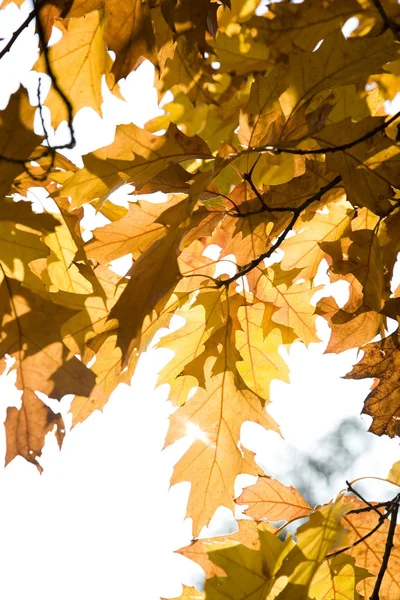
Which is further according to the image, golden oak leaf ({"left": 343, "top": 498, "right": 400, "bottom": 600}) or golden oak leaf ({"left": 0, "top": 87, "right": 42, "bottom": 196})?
golden oak leaf ({"left": 343, "top": 498, "right": 400, "bottom": 600})

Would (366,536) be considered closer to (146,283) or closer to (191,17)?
(146,283)

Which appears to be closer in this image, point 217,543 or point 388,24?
point 388,24

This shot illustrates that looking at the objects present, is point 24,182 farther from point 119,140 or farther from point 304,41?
point 304,41

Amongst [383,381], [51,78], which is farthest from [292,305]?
[51,78]

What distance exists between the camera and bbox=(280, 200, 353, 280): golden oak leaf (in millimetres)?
1096

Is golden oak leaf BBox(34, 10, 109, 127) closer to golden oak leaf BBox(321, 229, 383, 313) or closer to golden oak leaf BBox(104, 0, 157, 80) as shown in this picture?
golden oak leaf BBox(104, 0, 157, 80)

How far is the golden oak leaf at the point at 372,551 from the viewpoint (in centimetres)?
109

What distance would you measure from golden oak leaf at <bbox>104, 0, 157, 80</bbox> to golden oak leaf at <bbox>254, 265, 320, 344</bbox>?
1.36 feet

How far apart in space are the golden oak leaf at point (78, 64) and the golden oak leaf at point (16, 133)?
10.6 inches

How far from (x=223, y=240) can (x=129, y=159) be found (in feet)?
1.24

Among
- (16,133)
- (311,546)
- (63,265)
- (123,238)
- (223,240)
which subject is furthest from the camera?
(223,240)

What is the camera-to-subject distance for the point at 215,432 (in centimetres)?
111

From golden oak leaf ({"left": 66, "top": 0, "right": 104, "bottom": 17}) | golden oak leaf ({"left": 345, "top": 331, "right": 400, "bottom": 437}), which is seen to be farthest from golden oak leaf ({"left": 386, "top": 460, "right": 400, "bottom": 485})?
golden oak leaf ({"left": 66, "top": 0, "right": 104, "bottom": 17})

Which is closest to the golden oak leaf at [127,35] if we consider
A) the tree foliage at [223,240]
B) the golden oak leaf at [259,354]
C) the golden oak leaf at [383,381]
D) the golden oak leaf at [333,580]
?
the tree foliage at [223,240]
